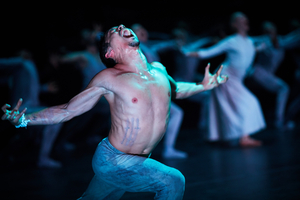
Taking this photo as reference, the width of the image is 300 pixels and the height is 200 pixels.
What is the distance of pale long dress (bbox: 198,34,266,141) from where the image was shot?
5207 mm

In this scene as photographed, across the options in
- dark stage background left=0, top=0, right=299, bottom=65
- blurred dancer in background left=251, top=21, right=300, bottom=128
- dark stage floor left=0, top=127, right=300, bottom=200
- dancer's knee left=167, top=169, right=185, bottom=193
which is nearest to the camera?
dancer's knee left=167, top=169, right=185, bottom=193

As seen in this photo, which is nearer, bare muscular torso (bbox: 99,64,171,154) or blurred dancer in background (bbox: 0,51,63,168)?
bare muscular torso (bbox: 99,64,171,154)

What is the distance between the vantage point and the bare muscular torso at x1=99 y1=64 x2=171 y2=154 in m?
1.99

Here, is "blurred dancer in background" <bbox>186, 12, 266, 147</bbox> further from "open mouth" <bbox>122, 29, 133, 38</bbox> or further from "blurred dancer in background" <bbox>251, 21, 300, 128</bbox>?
"open mouth" <bbox>122, 29, 133, 38</bbox>

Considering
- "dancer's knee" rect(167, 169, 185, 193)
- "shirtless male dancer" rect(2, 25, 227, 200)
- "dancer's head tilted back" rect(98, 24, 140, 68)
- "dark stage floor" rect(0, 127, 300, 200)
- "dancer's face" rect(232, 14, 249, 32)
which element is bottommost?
"dark stage floor" rect(0, 127, 300, 200)

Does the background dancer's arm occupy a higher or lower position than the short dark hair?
lower

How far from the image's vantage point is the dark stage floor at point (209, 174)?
2.91 metres

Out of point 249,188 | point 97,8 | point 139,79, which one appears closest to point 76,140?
point 97,8

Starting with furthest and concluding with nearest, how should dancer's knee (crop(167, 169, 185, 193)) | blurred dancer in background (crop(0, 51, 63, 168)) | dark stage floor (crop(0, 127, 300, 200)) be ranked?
blurred dancer in background (crop(0, 51, 63, 168)), dark stage floor (crop(0, 127, 300, 200)), dancer's knee (crop(167, 169, 185, 193))

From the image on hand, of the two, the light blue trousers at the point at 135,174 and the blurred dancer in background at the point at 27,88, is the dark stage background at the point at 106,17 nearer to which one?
the blurred dancer in background at the point at 27,88

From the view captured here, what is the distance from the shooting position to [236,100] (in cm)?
532

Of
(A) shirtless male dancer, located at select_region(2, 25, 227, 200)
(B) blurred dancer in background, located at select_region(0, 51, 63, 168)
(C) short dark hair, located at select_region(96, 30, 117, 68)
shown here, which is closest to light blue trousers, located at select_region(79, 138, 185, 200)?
(A) shirtless male dancer, located at select_region(2, 25, 227, 200)

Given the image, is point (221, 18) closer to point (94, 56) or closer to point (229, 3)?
point (229, 3)

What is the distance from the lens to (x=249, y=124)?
5176 mm
